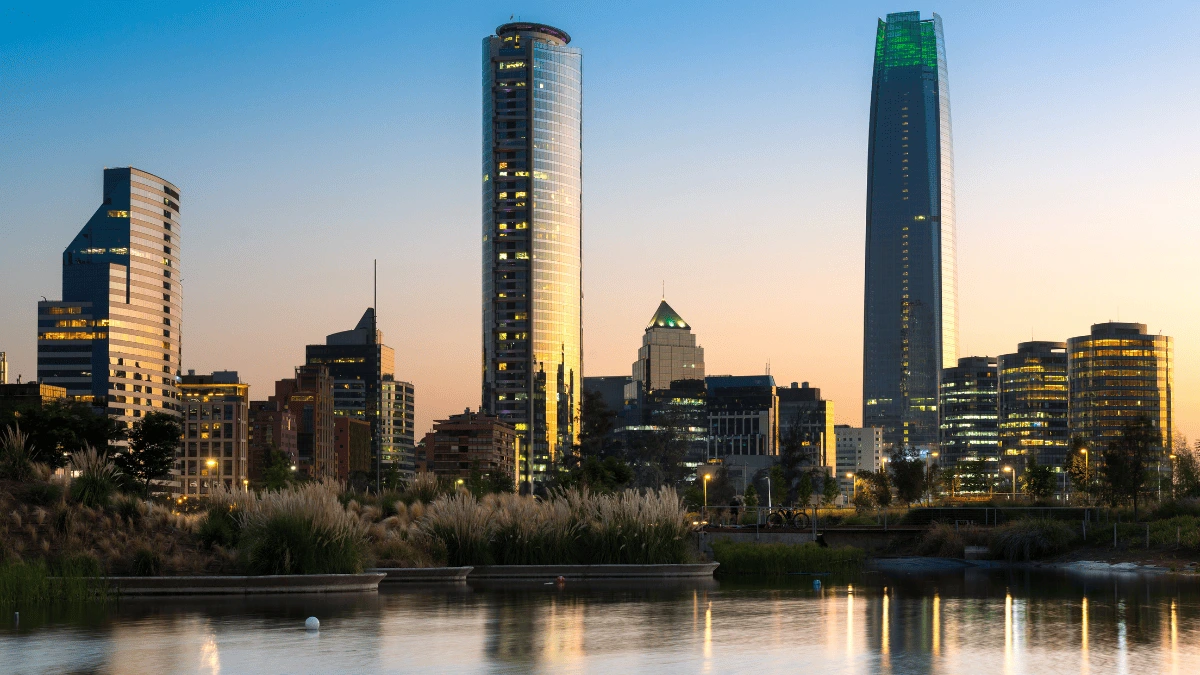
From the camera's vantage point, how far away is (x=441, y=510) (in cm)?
3272

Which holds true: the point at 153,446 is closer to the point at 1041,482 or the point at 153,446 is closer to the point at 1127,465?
the point at 1127,465

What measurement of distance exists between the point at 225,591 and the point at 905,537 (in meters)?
32.4

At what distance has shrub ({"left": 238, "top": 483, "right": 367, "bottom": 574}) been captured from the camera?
27547 millimetres

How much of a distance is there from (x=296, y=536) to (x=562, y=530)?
780 cm

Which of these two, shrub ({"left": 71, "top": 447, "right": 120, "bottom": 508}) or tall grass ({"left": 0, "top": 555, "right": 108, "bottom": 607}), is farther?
shrub ({"left": 71, "top": 447, "right": 120, "bottom": 508})

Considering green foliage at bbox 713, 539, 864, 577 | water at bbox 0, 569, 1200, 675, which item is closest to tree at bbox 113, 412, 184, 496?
green foliage at bbox 713, 539, 864, 577

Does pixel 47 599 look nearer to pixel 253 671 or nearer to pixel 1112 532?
pixel 253 671

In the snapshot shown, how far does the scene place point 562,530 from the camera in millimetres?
33312

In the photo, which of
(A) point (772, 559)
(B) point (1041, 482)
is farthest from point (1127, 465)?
(B) point (1041, 482)

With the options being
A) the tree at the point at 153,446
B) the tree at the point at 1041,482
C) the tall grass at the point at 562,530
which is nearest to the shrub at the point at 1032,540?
the tall grass at the point at 562,530

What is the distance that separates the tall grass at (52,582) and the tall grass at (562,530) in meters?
8.57

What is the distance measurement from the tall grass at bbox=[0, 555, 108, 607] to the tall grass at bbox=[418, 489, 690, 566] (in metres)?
8.57

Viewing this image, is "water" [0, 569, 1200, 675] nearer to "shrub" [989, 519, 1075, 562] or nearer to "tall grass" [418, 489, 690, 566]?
"tall grass" [418, 489, 690, 566]

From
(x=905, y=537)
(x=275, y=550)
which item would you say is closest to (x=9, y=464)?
(x=275, y=550)
